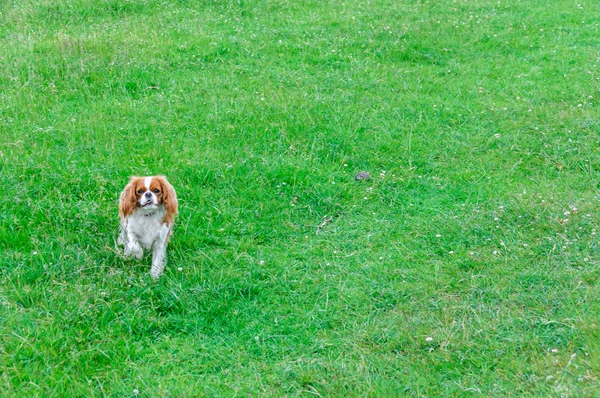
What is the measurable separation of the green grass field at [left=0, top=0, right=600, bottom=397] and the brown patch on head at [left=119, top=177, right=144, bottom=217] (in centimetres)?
37

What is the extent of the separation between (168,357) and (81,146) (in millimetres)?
3463

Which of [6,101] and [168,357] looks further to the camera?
[6,101]

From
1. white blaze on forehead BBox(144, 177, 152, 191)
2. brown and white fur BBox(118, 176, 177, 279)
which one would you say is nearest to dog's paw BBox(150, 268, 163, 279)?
brown and white fur BBox(118, 176, 177, 279)

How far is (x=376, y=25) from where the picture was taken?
12.0 m

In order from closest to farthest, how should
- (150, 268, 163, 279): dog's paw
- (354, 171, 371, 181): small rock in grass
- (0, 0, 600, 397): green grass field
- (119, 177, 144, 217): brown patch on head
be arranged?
(0, 0, 600, 397): green grass field
(150, 268, 163, 279): dog's paw
(119, 177, 144, 217): brown patch on head
(354, 171, 371, 181): small rock in grass

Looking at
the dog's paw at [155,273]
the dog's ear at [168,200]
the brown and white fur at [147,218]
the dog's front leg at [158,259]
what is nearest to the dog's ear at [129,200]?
the brown and white fur at [147,218]

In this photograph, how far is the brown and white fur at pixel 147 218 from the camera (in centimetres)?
581

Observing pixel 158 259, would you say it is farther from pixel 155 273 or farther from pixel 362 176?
pixel 362 176

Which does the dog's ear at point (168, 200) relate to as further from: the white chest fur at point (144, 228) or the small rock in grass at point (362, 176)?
the small rock in grass at point (362, 176)

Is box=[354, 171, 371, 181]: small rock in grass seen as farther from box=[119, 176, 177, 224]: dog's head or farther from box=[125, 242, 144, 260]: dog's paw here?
box=[125, 242, 144, 260]: dog's paw

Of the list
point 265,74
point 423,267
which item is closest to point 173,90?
point 265,74

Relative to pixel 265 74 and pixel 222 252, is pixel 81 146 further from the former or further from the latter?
pixel 265 74

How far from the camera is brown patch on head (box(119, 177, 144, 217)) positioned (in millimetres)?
5816

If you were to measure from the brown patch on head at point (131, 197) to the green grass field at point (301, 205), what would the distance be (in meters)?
0.37
